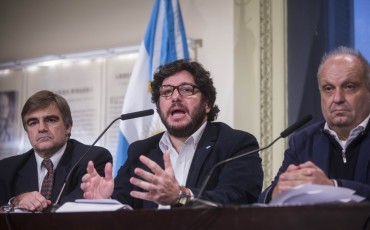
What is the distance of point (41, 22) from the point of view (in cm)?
474

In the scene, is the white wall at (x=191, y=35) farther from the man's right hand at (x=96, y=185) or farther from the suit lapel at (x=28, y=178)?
the man's right hand at (x=96, y=185)

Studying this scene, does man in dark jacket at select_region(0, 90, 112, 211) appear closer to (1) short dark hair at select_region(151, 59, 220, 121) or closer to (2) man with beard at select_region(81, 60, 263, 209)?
(2) man with beard at select_region(81, 60, 263, 209)

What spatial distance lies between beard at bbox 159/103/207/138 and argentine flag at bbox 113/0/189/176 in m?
0.91

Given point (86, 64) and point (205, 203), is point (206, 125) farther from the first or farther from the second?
point (86, 64)

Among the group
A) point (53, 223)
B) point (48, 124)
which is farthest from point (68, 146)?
point (53, 223)

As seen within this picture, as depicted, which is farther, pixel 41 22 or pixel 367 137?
pixel 41 22

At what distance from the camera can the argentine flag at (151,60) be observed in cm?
363

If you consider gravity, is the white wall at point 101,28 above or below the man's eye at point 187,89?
above

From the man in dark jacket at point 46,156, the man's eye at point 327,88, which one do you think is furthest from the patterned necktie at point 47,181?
the man's eye at point 327,88

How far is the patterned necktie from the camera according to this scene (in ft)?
9.10

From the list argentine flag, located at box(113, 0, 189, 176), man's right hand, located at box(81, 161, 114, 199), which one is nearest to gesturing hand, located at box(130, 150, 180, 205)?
man's right hand, located at box(81, 161, 114, 199)

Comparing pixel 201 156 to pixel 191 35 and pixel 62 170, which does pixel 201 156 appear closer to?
pixel 62 170

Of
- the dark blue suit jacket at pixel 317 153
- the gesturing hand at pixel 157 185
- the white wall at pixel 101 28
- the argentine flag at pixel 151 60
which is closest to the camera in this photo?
the gesturing hand at pixel 157 185

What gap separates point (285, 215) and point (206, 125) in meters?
1.42
